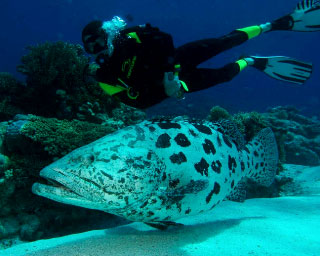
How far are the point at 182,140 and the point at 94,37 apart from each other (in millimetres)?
2066

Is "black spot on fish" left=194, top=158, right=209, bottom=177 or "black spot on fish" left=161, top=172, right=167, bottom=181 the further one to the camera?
"black spot on fish" left=194, top=158, right=209, bottom=177

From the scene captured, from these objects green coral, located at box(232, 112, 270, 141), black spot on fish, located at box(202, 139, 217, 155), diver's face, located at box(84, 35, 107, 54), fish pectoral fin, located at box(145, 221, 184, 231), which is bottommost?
fish pectoral fin, located at box(145, 221, 184, 231)

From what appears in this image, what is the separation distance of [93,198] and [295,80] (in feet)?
22.3

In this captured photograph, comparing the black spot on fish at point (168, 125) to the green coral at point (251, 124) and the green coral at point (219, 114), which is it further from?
the green coral at point (219, 114)

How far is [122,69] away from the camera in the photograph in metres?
4.08

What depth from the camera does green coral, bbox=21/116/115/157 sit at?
4.38 metres

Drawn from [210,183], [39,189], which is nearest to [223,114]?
[210,183]

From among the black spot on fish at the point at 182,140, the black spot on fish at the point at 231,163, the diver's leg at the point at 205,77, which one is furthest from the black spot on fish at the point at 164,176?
the diver's leg at the point at 205,77

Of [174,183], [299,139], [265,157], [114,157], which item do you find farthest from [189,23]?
[114,157]

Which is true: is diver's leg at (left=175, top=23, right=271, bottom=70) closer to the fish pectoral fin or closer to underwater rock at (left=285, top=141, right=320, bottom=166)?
the fish pectoral fin

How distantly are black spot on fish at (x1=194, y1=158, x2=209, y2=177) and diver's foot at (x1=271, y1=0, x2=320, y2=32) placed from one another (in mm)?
5142

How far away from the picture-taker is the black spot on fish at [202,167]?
3.57 meters

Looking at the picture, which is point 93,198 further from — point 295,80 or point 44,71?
point 295,80

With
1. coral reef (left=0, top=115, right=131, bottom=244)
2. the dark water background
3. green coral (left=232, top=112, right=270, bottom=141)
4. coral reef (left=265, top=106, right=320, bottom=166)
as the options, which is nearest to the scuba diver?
coral reef (left=0, top=115, right=131, bottom=244)
